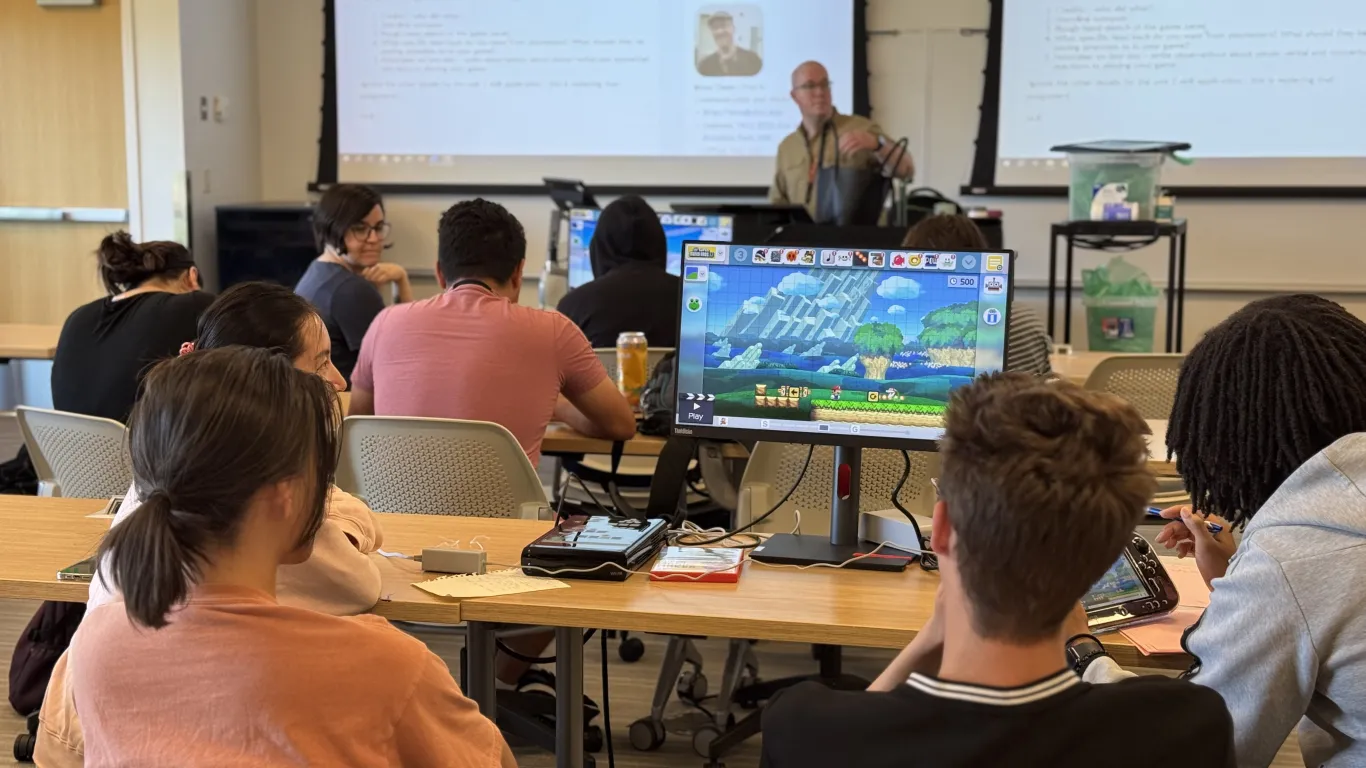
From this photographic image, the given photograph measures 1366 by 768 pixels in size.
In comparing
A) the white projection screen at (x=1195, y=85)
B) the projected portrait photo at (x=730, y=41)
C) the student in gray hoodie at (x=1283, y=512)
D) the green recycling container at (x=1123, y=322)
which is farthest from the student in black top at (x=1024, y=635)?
the projected portrait photo at (x=730, y=41)

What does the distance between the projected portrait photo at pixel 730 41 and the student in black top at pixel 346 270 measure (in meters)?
2.87

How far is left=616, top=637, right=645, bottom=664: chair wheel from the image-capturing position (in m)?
3.53

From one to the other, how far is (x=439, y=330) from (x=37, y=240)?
201 inches

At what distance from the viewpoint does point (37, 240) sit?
23.4 feet

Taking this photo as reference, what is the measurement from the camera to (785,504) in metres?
2.93

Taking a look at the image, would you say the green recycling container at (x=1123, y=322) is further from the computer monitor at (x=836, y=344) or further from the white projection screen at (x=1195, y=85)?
the computer monitor at (x=836, y=344)

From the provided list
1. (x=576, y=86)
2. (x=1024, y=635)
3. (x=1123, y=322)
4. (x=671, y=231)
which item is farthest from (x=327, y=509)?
(x=576, y=86)

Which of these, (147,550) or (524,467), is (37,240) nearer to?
(524,467)

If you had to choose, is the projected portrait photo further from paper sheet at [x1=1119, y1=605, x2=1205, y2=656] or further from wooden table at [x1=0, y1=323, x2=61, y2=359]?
paper sheet at [x1=1119, y1=605, x2=1205, y2=656]

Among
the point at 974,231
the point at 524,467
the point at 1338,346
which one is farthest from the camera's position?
the point at 974,231

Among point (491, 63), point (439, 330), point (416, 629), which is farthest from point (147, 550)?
point (491, 63)

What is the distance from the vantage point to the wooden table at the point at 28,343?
4.11 metres

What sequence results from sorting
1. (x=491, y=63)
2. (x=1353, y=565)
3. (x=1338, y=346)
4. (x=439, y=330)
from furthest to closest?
(x=491, y=63) < (x=439, y=330) < (x=1338, y=346) < (x=1353, y=565)

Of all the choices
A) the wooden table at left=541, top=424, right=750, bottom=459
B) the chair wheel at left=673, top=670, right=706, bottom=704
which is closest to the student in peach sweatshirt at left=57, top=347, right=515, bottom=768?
the wooden table at left=541, top=424, right=750, bottom=459
